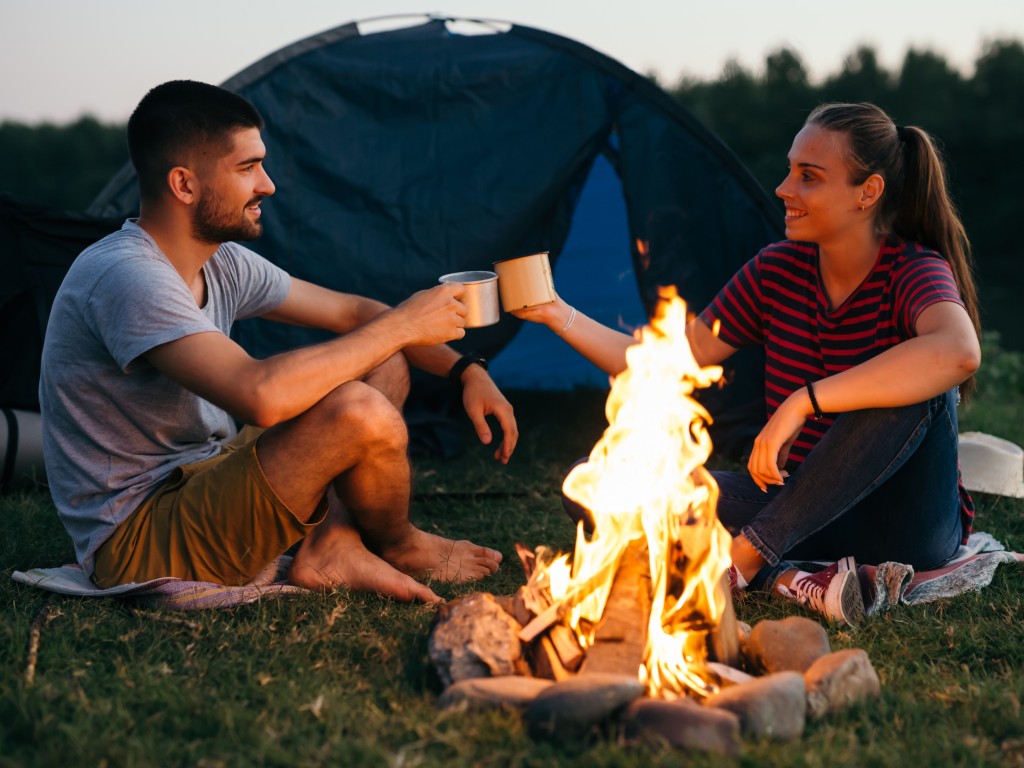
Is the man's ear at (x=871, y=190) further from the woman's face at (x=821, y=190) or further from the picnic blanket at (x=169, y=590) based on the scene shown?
the picnic blanket at (x=169, y=590)

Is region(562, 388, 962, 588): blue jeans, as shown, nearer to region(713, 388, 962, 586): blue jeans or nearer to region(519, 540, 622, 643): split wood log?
region(713, 388, 962, 586): blue jeans

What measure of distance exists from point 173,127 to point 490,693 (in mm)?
1629

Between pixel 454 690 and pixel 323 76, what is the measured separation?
321cm

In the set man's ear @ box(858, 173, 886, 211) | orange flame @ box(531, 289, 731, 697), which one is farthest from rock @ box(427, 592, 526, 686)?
man's ear @ box(858, 173, 886, 211)

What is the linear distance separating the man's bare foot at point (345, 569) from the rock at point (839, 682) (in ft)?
3.36

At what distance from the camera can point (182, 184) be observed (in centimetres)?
269

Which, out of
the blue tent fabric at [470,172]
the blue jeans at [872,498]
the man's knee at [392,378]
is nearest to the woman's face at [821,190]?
the blue jeans at [872,498]

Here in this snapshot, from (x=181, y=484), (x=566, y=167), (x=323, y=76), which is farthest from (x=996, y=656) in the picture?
(x=323, y=76)

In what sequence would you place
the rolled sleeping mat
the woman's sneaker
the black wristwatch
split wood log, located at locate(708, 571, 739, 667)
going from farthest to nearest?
1. the rolled sleeping mat
2. the black wristwatch
3. the woman's sneaker
4. split wood log, located at locate(708, 571, 739, 667)

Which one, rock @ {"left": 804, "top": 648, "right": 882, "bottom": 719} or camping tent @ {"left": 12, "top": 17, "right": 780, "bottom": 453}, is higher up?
camping tent @ {"left": 12, "top": 17, "right": 780, "bottom": 453}

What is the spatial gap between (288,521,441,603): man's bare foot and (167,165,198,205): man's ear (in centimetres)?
94

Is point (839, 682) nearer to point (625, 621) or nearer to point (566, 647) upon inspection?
point (625, 621)

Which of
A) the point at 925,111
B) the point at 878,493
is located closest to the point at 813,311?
the point at 878,493

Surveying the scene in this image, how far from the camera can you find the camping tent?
4.41 m
